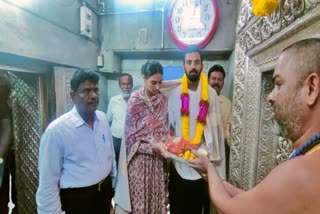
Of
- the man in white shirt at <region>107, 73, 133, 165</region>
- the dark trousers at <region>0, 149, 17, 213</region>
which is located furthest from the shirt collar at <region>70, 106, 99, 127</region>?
the man in white shirt at <region>107, 73, 133, 165</region>

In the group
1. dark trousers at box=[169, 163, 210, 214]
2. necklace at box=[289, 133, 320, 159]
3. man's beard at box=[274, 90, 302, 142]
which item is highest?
man's beard at box=[274, 90, 302, 142]

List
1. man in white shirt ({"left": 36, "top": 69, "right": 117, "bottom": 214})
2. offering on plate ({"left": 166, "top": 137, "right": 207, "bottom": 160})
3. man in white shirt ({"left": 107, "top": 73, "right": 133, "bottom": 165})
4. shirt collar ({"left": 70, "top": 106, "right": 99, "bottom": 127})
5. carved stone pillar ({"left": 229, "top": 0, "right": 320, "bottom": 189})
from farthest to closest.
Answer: man in white shirt ({"left": 107, "top": 73, "right": 133, "bottom": 165}) → offering on plate ({"left": 166, "top": 137, "right": 207, "bottom": 160}) → shirt collar ({"left": 70, "top": 106, "right": 99, "bottom": 127}) → man in white shirt ({"left": 36, "top": 69, "right": 117, "bottom": 214}) → carved stone pillar ({"left": 229, "top": 0, "right": 320, "bottom": 189})

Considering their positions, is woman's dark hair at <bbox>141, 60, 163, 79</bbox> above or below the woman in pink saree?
above

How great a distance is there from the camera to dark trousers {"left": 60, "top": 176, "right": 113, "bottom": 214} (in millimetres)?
1316

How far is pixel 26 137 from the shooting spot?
2150mm

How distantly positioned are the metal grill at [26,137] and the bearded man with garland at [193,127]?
137 cm

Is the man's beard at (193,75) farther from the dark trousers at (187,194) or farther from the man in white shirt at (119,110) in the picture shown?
the man in white shirt at (119,110)

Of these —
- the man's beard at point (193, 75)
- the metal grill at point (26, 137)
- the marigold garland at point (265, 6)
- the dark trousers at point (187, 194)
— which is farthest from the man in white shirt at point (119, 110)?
the marigold garland at point (265, 6)

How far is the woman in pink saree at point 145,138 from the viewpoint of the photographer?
174 cm

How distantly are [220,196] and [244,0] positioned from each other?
1.54 meters

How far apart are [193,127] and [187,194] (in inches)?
23.3

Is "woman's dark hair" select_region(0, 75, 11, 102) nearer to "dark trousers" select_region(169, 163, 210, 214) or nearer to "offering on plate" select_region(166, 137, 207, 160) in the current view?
"offering on plate" select_region(166, 137, 207, 160)

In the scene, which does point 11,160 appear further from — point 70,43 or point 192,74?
point 192,74

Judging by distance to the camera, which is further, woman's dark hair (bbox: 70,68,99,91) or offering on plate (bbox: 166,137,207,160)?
offering on plate (bbox: 166,137,207,160)
